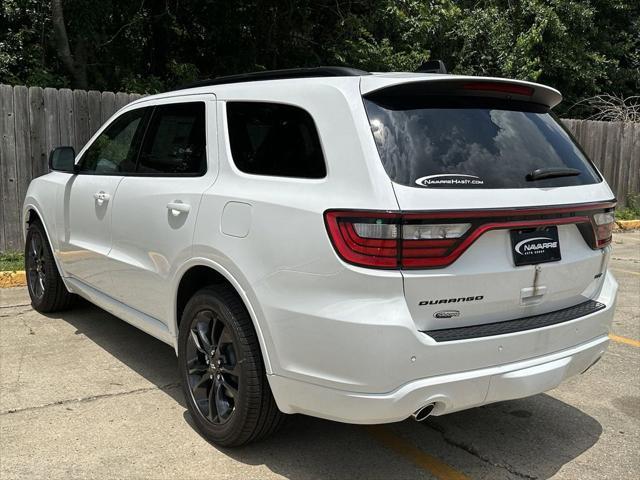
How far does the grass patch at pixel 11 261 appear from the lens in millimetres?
7043

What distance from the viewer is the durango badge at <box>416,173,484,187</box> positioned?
2.63 metres

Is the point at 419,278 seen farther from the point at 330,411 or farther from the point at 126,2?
the point at 126,2

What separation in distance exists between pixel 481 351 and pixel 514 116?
3.97ft

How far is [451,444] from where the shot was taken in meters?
3.47

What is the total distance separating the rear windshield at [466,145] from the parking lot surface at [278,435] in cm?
147

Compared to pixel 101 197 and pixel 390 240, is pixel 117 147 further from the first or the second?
pixel 390 240

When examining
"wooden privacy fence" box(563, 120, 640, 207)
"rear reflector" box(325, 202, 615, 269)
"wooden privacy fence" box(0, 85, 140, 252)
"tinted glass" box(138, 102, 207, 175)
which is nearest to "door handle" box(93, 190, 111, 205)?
"tinted glass" box(138, 102, 207, 175)

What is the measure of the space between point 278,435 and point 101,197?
2093 millimetres

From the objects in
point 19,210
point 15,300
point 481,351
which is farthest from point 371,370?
point 19,210

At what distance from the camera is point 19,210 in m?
7.82

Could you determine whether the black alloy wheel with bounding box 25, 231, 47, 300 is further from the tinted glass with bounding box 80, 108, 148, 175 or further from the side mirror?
the tinted glass with bounding box 80, 108, 148, 175

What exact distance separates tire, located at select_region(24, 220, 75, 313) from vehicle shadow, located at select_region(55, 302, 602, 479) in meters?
1.88

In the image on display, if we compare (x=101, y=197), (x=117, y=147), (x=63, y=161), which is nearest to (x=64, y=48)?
(x=63, y=161)

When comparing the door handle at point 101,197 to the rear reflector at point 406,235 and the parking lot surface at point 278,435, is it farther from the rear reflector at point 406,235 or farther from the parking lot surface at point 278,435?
the rear reflector at point 406,235
